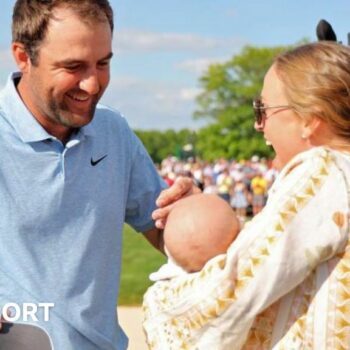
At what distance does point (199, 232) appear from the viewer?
2.27 m

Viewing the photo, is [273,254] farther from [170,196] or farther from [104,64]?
[104,64]

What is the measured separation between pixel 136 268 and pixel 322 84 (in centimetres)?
1103

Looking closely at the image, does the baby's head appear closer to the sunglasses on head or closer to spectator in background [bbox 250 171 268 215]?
the sunglasses on head

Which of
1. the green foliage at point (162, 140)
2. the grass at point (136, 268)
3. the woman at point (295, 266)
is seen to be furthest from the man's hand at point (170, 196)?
the green foliage at point (162, 140)

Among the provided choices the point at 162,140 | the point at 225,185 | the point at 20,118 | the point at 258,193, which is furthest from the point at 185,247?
the point at 162,140

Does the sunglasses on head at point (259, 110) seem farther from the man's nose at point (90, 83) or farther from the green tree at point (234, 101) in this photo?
the green tree at point (234, 101)

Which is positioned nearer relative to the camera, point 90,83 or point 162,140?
point 90,83

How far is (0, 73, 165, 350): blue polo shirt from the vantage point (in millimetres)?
2715

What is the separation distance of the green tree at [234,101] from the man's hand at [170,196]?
241ft

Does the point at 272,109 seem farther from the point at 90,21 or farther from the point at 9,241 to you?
the point at 9,241

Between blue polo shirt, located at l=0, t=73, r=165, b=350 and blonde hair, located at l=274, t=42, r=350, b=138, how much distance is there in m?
0.83

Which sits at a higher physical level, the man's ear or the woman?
the man's ear

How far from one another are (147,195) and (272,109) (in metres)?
0.90

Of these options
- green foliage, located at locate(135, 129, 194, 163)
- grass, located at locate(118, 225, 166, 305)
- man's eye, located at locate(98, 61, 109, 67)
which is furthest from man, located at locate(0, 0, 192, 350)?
green foliage, located at locate(135, 129, 194, 163)
